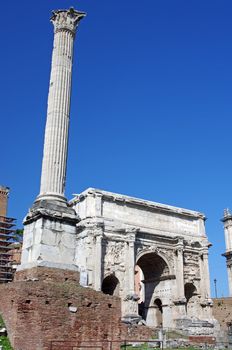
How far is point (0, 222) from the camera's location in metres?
48.6

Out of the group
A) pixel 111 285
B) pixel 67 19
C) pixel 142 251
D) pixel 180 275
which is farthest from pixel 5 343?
pixel 180 275

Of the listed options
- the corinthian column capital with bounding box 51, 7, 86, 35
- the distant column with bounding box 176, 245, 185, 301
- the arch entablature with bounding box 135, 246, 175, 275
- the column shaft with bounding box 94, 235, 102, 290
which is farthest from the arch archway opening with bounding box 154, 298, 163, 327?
the corinthian column capital with bounding box 51, 7, 86, 35

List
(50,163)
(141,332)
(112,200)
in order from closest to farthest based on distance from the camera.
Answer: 1. (50,163)
2. (141,332)
3. (112,200)

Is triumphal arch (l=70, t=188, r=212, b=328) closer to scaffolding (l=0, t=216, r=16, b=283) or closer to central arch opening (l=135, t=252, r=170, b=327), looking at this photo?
central arch opening (l=135, t=252, r=170, b=327)

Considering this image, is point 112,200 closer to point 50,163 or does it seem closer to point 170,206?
point 170,206

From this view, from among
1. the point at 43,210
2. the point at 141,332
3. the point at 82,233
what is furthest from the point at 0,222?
the point at 43,210

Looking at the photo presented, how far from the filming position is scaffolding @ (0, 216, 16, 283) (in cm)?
4205

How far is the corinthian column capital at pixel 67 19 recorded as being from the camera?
17.0 meters

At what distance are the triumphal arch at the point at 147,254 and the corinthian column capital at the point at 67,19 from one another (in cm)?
1533

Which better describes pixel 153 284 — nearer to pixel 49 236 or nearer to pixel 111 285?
pixel 111 285

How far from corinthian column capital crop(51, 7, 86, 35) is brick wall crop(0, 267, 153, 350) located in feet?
30.7

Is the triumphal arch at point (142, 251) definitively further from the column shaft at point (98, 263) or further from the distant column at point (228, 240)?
the distant column at point (228, 240)

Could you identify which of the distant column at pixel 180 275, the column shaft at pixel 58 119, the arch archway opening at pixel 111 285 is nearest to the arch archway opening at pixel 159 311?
the distant column at pixel 180 275

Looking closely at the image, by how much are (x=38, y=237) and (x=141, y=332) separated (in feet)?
24.5
